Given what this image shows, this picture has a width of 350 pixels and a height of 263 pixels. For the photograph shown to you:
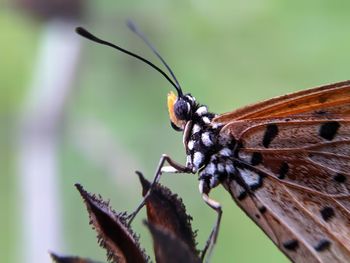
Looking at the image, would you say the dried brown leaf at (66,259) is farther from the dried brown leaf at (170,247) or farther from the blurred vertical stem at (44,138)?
the blurred vertical stem at (44,138)

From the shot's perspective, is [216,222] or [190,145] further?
[190,145]

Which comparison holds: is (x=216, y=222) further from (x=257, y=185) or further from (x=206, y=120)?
(x=206, y=120)

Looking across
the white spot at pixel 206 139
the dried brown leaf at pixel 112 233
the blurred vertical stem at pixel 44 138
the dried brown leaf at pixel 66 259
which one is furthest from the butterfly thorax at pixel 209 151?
the dried brown leaf at pixel 66 259

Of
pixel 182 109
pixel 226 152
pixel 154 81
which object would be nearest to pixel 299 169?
pixel 226 152

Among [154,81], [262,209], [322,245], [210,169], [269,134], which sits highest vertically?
[154,81]

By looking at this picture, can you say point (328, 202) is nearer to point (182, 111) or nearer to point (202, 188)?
point (202, 188)
